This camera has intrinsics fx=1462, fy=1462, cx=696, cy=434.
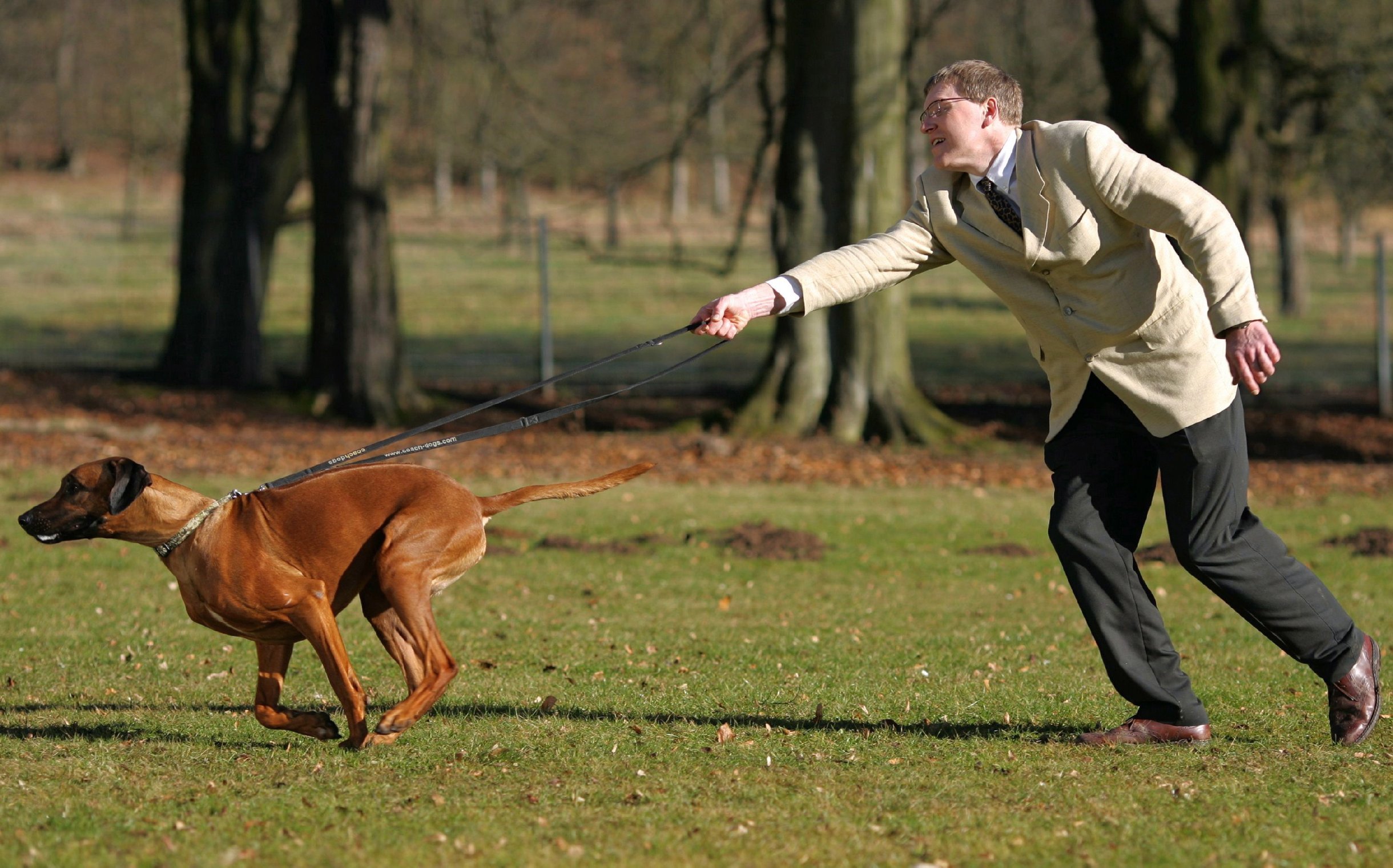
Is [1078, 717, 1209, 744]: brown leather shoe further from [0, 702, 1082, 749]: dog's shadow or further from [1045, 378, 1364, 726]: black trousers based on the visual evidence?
[0, 702, 1082, 749]: dog's shadow

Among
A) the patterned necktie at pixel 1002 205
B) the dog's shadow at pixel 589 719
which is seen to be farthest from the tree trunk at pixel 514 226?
the patterned necktie at pixel 1002 205

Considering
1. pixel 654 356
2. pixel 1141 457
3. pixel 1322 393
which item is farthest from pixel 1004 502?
pixel 654 356

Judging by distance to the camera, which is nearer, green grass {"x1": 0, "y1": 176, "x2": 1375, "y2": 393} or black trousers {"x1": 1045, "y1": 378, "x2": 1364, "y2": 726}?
black trousers {"x1": 1045, "y1": 378, "x2": 1364, "y2": 726}

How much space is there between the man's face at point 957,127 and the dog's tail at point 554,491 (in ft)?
5.04

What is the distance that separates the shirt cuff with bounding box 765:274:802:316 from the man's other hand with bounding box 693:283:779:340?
0.06ft

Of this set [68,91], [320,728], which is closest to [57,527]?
[320,728]

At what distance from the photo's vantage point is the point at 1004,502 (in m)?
12.8

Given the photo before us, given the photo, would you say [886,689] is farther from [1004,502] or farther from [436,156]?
[436,156]

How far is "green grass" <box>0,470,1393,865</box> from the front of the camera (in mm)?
4219

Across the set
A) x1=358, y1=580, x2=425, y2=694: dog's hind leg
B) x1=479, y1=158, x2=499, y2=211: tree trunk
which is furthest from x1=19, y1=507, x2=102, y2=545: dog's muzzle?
x1=479, y1=158, x2=499, y2=211: tree trunk

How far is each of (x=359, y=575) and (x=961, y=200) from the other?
2566 mm

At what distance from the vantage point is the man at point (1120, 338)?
475 cm

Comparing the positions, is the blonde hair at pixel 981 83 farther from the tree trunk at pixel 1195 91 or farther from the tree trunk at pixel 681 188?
the tree trunk at pixel 681 188

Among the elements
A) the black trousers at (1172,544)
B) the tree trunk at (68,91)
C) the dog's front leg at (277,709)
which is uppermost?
the tree trunk at (68,91)
